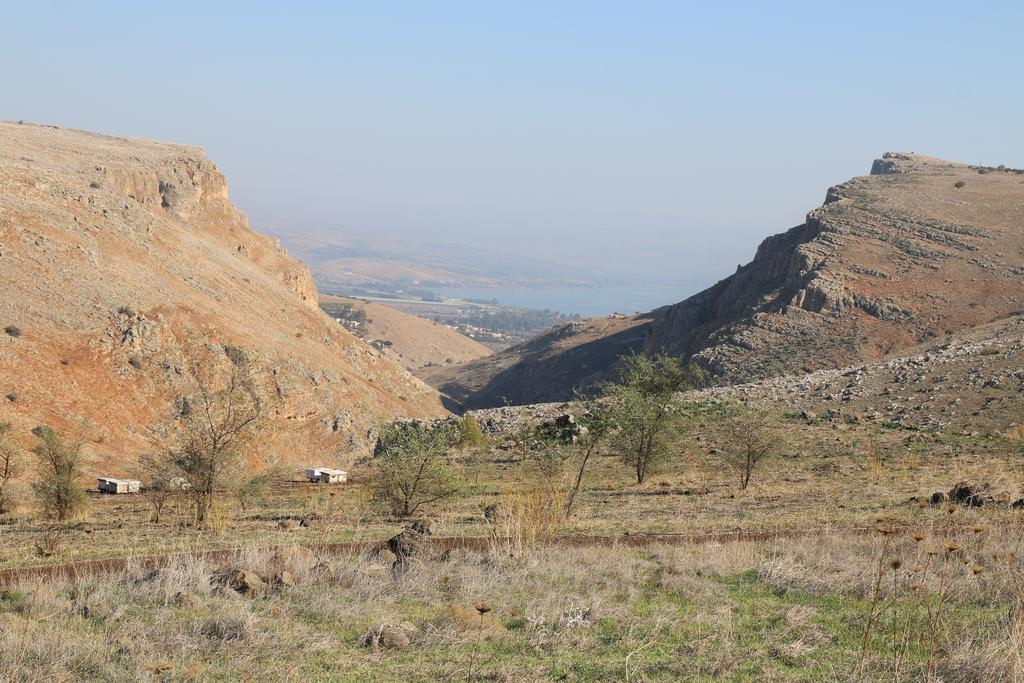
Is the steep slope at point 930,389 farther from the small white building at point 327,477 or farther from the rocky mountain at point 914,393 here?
the small white building at point 327,477

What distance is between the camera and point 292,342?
52000mm

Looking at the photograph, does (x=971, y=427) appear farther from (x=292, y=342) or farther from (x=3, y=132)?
(x=3, y=132)

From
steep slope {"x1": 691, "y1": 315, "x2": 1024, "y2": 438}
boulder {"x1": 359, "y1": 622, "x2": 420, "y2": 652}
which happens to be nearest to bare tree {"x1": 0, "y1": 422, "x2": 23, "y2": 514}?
boulder {"x1": 359, "y1": 622, "x2": 420, "y2": 652}

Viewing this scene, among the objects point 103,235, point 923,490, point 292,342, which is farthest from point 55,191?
point 923,490

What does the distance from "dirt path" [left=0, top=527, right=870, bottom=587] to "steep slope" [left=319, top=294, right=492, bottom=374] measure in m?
91.7

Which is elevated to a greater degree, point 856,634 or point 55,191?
point 55,191

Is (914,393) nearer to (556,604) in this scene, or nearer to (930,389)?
(930,389)

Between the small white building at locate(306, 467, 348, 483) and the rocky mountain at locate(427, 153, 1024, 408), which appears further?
the rocky mountain at locate(427, 153, 1024, 408)

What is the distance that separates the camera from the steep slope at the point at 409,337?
111812 millimetres

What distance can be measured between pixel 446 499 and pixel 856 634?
14.5 metres

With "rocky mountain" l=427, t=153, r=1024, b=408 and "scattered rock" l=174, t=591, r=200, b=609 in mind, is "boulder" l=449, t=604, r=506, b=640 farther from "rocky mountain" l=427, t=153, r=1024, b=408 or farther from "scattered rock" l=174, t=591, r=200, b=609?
"rocky mountain" l=427, t=153, r=1024, b=408

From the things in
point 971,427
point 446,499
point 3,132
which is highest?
point 3,132

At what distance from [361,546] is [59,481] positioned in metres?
11.3

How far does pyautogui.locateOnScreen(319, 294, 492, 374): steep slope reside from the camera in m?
112
